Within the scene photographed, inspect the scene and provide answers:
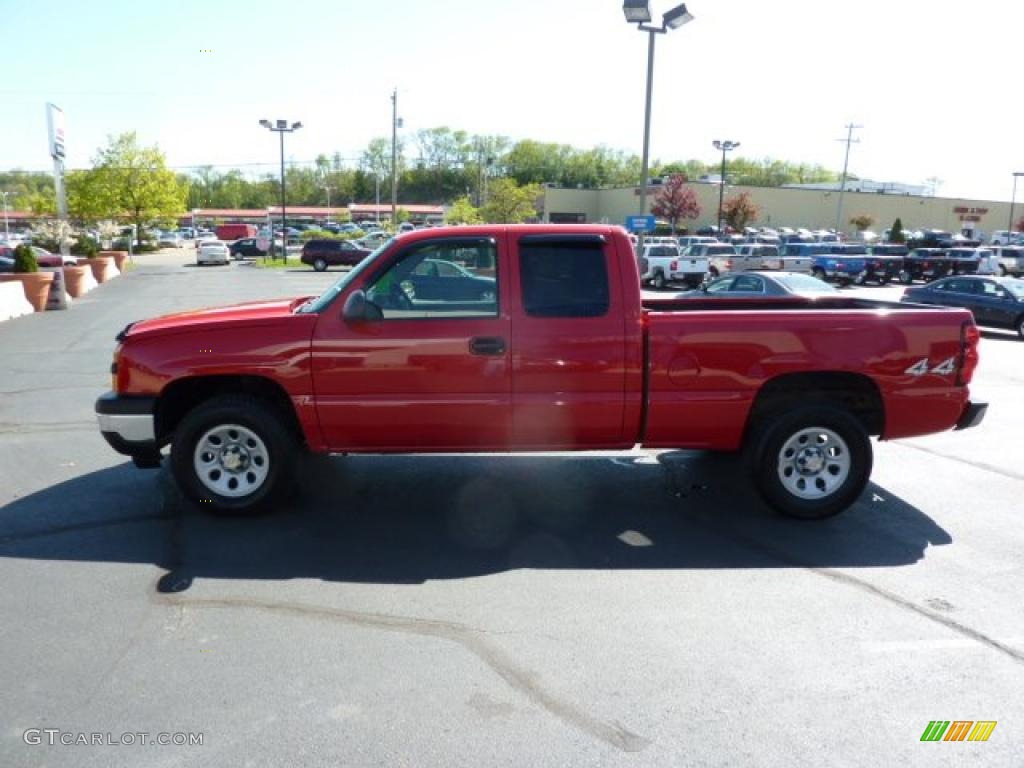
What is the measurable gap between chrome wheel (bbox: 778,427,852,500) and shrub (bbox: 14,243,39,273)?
21.3 metres

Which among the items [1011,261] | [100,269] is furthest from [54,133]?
[1011,261]

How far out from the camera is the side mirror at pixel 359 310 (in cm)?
510

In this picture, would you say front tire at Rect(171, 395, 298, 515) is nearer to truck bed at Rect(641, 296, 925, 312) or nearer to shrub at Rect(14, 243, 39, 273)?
truck bed at Rect(641, 296, 925, 312)

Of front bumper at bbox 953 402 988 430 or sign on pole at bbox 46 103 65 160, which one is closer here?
front bumper at bbox 953 402 988 430

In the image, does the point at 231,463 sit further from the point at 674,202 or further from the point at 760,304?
the point at 674,202

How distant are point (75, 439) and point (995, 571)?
7.75 m

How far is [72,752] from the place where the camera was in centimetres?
303

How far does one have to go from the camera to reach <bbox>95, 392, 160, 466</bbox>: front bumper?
17.5ft

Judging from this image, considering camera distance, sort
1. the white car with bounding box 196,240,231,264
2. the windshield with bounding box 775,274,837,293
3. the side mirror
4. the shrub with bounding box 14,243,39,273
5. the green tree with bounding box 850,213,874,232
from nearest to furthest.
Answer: the side mirror < the windshield with bounding box 775,274,837,293 < the shrub with bounding box 14,243,39,273 < the white car with bounding box 196,240,231,264 < the green tree with bounding box 850,213,874,232

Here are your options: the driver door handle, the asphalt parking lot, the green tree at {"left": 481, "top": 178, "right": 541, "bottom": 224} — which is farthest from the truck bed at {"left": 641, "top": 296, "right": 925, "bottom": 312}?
the green tree at {"left": 481, "top": 178, "right": 541, "bottom": 224}

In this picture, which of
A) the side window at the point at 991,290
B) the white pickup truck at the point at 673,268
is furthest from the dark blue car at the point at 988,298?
the white pickup truck at the point at 673,268

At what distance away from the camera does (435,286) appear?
5332 mm

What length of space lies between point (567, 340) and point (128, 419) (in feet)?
9.72

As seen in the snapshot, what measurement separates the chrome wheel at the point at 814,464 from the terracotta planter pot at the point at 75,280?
2519 cm
